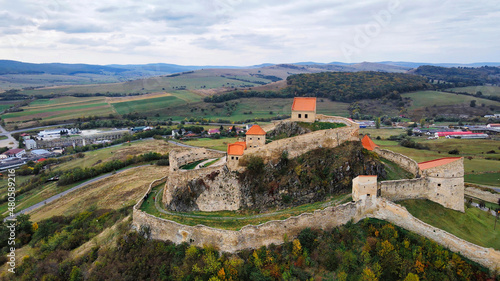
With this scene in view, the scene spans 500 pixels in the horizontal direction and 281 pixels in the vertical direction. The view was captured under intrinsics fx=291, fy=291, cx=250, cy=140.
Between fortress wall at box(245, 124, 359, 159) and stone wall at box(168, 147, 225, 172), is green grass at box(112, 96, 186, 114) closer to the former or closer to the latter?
stone wall at box(168, 147, 225, 172)

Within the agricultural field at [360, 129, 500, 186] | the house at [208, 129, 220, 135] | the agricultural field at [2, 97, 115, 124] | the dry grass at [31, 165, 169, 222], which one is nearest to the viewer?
the dry grass at [31, 165, 169, 222]

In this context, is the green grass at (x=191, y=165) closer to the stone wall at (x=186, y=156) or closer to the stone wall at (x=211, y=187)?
the stone wall at (x=186, y=156)

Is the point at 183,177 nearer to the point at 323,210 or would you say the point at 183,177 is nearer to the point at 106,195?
the point at 323,210

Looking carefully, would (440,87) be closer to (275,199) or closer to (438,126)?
(438,126)

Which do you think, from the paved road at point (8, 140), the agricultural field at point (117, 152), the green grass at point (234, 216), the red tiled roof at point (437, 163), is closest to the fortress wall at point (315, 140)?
the green grass at point (234, 216)

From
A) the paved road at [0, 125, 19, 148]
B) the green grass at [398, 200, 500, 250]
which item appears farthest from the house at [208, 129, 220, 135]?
the green grass at [398, 200, 500, 250]

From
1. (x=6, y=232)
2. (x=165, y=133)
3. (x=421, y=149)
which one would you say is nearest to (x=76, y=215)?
(x=6, y=232)

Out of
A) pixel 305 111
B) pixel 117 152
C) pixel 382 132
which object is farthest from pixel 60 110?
pixel 382 132
